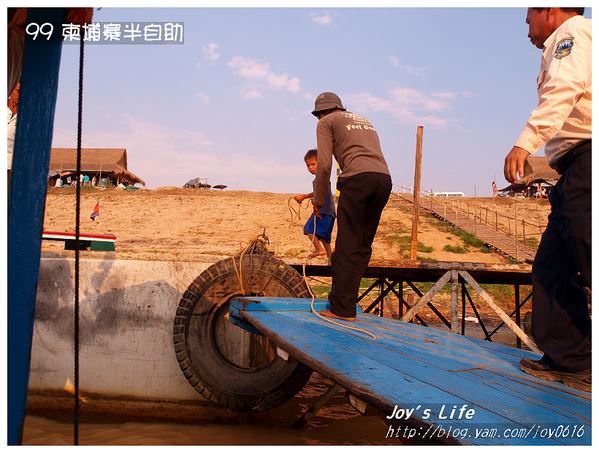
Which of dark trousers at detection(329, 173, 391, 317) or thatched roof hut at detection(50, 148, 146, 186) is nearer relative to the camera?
dark trousers at detection(329, 173, 391, 317)

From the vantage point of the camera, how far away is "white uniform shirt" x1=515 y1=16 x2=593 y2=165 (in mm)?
2299

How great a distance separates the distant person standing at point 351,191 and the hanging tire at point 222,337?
122 centimetres

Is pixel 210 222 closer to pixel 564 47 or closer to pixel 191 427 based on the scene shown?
pixel 191 427

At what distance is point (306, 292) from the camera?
16.8 feet

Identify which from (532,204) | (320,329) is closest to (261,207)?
(532,204)

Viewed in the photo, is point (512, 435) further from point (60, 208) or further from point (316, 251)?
point (60, 208)

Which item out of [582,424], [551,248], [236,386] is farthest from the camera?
[236,386]

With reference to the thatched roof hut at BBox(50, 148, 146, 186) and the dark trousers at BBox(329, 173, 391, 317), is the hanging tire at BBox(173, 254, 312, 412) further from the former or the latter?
the thatched roof hut at BBox(50, 148, 146, 186)

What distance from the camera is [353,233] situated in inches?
152

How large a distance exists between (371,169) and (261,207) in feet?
77.7

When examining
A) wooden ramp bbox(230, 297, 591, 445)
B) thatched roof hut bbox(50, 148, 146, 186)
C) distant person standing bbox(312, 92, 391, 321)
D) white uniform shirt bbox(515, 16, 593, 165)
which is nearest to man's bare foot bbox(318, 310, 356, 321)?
distant person standing bbox(312, 92, 391, 321)

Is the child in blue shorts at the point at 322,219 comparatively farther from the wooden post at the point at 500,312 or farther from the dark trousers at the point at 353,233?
the dark trousers at the point at 353,233

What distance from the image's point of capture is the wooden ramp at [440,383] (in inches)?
71.7

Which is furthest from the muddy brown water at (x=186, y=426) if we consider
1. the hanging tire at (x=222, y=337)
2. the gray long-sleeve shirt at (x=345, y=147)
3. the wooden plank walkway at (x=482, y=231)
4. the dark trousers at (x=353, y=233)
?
the wooden plank walkway at (x=482, y=231)
